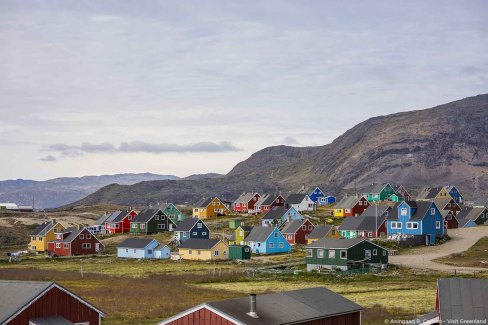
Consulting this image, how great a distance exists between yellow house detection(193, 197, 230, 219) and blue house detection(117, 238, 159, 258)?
157 feet

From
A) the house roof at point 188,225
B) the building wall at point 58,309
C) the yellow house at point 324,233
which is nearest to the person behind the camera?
the building wall at point 58,309

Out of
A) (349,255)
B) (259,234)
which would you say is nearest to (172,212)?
(259,234)

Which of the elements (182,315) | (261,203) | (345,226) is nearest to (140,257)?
(345,226)

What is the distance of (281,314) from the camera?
29203 millimetres

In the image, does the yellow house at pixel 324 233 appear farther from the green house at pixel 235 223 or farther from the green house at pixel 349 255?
the green house at pixel 235 223

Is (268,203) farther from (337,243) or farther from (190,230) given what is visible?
(337,243)

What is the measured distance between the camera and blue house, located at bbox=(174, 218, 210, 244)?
11031cm

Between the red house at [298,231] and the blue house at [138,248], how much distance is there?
67.0 feet

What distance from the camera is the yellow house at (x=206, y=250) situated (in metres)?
94.1

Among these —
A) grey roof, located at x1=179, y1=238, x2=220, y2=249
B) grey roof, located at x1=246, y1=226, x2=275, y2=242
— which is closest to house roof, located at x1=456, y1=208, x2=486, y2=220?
grey roof, located at x1=246, y1=226, x2=275, y2=242

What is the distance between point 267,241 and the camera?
99.3 metres

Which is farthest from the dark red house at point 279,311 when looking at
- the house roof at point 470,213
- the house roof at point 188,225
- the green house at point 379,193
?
the green house at point 379,193

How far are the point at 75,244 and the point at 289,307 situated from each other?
81.8 m

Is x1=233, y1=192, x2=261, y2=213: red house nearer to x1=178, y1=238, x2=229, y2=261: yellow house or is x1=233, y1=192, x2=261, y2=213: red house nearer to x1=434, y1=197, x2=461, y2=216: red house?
x1=434, y1=197, x2=461, y2=216: red house
